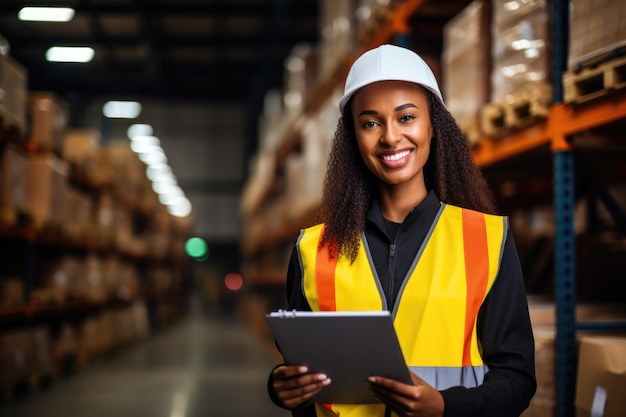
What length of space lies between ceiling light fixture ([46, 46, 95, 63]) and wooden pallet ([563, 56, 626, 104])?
1360 centimetres

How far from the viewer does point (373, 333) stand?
5.01ft

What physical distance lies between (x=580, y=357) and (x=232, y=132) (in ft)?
69.0

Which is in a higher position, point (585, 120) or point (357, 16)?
point (357, 16)

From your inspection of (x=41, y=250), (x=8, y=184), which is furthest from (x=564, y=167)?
(x=41, y=250)

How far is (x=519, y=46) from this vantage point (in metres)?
3.37

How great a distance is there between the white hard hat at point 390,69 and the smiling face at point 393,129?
4 cm

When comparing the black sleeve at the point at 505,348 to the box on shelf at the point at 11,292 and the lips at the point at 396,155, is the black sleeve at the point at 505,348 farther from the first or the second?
the box on shelf at the point at 11,292

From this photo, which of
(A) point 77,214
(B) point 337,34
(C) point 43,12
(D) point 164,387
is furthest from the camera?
(C) point 43,12

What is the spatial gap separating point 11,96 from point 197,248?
21232 millimetres

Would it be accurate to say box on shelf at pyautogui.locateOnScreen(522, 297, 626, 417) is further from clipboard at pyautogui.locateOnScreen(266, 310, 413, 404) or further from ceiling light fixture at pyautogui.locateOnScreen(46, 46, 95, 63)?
ceiling light fixture at pyautogui.locateOnScreen(46, 46, 95, 63)

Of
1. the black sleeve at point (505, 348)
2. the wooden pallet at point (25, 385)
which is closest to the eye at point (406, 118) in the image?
the black sleeve at point (505, 348)

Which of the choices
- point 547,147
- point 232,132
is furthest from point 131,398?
point 232,132

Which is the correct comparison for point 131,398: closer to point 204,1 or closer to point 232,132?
point 204,1

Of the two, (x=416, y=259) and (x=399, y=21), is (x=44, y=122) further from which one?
(x=416, y=259)
